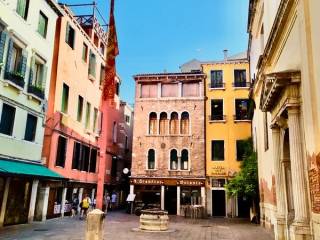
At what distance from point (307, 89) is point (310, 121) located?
32.2 inches

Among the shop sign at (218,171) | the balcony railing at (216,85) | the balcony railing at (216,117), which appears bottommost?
the shop sign at (218,171)

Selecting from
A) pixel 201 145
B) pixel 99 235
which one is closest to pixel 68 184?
pixel 201 145

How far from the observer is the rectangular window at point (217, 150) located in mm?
28837

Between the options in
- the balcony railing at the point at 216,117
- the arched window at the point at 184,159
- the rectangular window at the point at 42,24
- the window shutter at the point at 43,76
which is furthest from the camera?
the balcony railing at the point at 216,117

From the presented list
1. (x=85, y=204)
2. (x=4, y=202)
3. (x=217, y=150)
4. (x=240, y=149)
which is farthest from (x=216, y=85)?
(x=4, y=202)

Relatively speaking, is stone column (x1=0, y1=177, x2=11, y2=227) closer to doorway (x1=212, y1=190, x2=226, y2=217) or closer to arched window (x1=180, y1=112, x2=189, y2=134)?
arched window (x1=180, y1=112, x2=189, y2=134)

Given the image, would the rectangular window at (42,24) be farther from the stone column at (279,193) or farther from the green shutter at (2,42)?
the stone column at (279,193)

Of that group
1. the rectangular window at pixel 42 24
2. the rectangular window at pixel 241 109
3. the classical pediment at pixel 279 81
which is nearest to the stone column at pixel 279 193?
the classical pediment at pixel 279 81

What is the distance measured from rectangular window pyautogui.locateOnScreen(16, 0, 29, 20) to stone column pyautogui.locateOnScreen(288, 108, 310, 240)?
47.1ft

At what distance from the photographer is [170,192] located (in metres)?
29.2

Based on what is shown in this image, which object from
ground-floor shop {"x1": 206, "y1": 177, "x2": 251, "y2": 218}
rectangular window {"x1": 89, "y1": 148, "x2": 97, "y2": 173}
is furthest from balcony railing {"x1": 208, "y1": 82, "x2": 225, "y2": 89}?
rectangular window {"x1": 89, "y1": 148, "x2": 97, "y2": 173}

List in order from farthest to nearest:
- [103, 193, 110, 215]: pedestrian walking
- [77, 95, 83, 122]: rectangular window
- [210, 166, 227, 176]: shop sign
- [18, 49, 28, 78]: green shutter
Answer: [103, 193, 110, 215]: pedestrian walking, [210, 166, 227, 176]: shop sign, [77, 95, 83, 122]: rectangular window, [18, 49, 28, 78]: green shutter

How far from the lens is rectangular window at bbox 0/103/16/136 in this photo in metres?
16.0

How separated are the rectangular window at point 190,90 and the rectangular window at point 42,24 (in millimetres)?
14000
